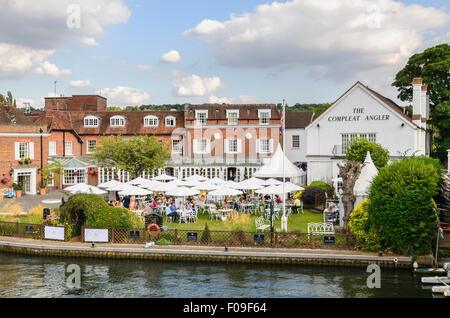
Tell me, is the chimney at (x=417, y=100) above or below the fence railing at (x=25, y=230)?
above

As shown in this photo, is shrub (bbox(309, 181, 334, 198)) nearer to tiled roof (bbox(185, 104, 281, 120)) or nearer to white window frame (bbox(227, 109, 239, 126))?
tiled roof (bbox(185, 104, 281, 120))

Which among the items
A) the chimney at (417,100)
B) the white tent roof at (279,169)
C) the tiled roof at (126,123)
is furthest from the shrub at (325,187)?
the tiled roof at (126,123)

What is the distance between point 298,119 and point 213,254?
3409cm

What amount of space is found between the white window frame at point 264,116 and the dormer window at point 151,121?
10.8 metres

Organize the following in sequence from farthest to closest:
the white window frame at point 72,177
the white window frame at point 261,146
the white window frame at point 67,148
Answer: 1. the white window frame at point 261,146
2. the white window frame at point 67,148
3. the white window frame at point 72,177

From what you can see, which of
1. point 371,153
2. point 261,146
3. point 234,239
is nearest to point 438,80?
point 371,153

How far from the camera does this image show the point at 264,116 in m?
44.6

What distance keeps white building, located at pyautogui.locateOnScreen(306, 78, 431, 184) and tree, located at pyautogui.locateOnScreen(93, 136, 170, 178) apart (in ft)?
41.6

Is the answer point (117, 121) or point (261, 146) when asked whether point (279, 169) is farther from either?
point (117, 121)

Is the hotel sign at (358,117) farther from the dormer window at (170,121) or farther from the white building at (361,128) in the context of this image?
the dormer window at (170,121)

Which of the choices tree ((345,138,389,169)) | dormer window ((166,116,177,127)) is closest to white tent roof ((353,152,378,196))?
tree ((345,138,389,169))

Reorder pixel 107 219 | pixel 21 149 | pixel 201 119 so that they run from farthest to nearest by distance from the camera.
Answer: pixel 201 119 → pixel 21 149 → pixel 107 219

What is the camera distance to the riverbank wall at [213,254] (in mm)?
16688
